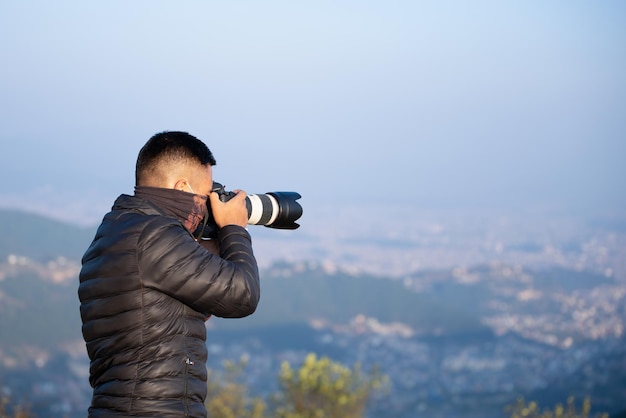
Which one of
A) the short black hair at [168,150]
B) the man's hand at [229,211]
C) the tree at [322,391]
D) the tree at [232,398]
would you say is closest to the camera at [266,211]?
Result: the man's hand at [229,211]

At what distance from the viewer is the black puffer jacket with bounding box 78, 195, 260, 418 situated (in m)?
1.88

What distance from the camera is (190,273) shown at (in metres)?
1.88

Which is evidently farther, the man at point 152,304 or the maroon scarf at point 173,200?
the maroon scarf at point 173,200

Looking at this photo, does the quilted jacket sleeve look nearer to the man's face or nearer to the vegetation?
the man's face

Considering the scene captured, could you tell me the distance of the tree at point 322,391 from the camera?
8.49 metres

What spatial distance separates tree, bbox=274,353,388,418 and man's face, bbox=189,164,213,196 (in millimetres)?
6512

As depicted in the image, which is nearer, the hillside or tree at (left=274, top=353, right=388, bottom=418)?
tree at (left=274, top=353, right=388, bottom=418)

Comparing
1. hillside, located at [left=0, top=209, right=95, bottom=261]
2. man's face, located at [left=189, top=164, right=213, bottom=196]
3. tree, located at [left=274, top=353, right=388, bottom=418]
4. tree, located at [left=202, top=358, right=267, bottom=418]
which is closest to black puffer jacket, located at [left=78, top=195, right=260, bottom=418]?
man's face, located at [left=189, top=164, right=213, bottom=196]

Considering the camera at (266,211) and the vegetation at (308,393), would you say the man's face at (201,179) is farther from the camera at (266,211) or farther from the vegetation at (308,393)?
the vegetation at (308,393)

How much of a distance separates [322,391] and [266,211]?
6.44 meters

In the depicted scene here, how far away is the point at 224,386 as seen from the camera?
347 inches

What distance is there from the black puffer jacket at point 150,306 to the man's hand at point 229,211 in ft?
0.52

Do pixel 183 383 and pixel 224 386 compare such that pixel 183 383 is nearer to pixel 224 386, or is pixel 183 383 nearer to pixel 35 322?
pixel 224 386

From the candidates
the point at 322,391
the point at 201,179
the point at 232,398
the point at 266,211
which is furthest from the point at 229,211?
the point at 232,398
